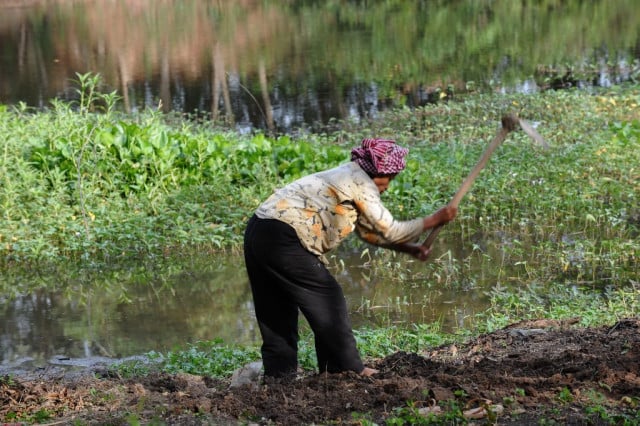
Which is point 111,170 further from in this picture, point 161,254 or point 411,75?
point 411,75

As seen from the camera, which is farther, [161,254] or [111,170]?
[111,170]

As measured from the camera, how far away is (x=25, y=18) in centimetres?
2677

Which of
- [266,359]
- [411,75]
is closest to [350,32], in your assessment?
[411,75]

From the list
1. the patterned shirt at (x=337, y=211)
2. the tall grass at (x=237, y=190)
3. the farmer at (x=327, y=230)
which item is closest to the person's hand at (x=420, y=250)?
the farmer at (x=327, y=230)

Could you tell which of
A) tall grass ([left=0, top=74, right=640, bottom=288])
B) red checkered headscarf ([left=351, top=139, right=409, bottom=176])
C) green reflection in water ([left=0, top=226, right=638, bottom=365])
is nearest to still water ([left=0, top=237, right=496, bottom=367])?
green reflection in water ([left=0, top=226, right=638, bottom=365])

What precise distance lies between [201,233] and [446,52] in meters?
10.9

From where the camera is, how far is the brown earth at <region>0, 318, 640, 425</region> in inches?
159

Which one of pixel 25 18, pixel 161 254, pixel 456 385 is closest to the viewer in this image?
pixel 456 385

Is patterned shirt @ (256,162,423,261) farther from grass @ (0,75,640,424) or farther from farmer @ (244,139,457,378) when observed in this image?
grass @ (0,75,640,424)

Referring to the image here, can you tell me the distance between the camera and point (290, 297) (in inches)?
181

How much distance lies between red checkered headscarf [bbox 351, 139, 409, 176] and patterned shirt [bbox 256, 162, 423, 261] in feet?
0.15

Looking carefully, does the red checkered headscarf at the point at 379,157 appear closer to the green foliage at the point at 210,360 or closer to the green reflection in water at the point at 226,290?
the green foliage at the point at 210,360

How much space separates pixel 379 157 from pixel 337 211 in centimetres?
32

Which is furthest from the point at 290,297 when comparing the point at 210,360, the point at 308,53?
the point at 308,53
